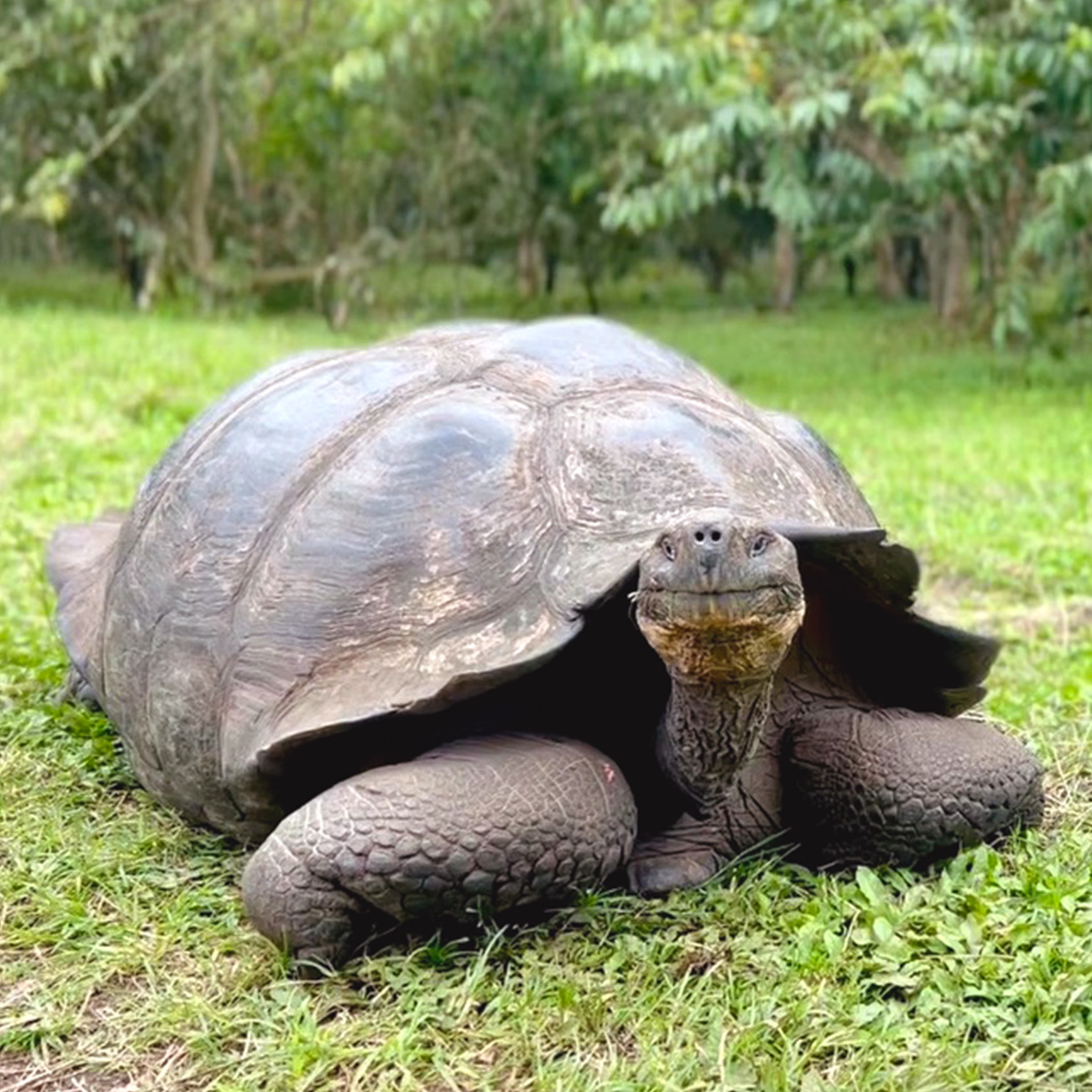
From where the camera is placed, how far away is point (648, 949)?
202cm

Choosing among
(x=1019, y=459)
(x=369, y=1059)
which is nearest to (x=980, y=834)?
(x=369, y=1059)

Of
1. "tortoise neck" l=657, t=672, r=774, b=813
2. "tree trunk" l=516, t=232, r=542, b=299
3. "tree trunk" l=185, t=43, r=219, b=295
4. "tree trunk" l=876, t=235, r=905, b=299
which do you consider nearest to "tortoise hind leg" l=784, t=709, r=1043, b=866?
"tortoise neck" l=657, t=672, r=774, b=813

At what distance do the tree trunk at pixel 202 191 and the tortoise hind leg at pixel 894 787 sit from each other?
46.6ft

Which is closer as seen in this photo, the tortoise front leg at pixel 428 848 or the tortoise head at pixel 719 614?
the tortoise head at pixel 719 614

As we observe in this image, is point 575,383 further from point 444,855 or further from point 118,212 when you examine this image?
point 118,212

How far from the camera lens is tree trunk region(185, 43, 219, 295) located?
1556 cm

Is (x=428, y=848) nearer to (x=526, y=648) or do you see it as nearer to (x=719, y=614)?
(x=526, y=648)

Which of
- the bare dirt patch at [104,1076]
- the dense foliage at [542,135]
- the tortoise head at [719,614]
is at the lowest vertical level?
the bare dirt patch at [104,1076]

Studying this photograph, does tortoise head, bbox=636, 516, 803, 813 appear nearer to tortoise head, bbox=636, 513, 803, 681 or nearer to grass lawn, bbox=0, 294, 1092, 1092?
tortoise head, bbox=636, 513, 803, 681

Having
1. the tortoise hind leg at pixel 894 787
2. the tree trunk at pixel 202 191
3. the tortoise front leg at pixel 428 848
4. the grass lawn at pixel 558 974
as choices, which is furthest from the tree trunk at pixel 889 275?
the tortoise front leg at pixel 428 848

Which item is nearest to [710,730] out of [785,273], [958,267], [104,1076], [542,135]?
[104,1076]

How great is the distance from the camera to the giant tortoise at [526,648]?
1972 millimetres

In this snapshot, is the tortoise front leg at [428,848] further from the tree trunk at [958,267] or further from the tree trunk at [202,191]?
the tree trunk at [202,191]

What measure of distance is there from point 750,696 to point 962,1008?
0.45 metres
